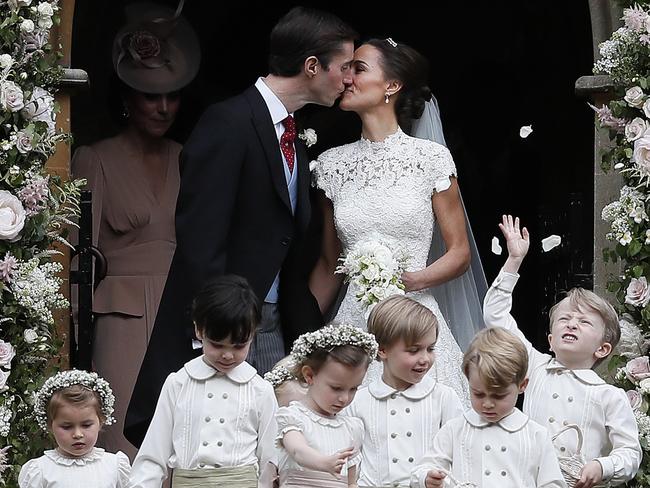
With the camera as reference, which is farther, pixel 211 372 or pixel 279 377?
pixel 279 377

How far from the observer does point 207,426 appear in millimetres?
5629

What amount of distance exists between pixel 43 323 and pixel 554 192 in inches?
152

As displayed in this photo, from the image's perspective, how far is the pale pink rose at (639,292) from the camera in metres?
6.80

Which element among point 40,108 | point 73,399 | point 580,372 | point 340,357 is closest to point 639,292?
point 580,372

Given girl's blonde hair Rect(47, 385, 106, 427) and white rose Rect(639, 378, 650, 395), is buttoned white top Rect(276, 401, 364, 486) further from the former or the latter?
white rose Rect(639, 378, 650, 395)

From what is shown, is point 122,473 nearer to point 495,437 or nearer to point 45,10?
point 495,437

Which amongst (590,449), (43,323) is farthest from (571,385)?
(43,323)

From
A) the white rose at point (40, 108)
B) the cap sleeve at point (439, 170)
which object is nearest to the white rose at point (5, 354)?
the white rose at point (40, 108)

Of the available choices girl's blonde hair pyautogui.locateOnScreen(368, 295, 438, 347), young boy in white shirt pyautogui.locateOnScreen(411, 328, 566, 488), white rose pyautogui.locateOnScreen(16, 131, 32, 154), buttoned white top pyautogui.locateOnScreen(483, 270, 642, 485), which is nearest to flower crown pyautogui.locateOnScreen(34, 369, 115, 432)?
girl's blonde hair pyautogui.locateOnScreen(368, 295, 438, 347)

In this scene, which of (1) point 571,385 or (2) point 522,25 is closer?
(1) point 571,385

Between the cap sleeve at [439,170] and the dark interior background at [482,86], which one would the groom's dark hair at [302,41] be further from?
the dark interior background at [482,86]

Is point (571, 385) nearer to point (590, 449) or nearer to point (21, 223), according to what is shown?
point (590, 449)

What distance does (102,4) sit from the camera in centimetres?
908

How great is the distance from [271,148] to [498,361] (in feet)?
5.04
